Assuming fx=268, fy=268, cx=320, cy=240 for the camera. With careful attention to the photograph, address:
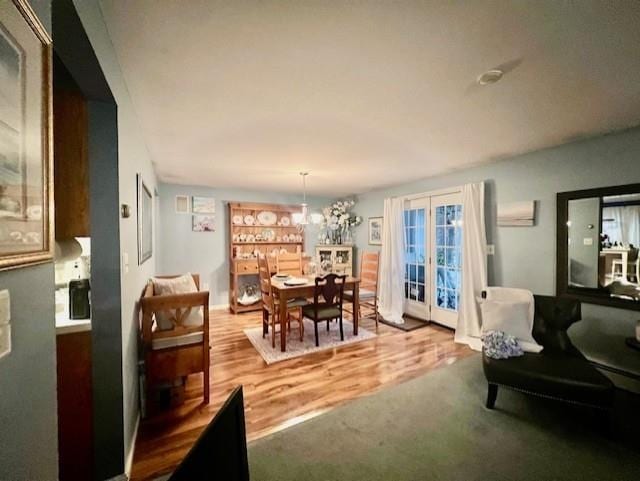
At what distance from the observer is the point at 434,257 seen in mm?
4266

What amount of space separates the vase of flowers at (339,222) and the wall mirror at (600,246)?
3421mm

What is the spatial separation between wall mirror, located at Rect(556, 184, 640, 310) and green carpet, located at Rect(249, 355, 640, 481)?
3.05 feet

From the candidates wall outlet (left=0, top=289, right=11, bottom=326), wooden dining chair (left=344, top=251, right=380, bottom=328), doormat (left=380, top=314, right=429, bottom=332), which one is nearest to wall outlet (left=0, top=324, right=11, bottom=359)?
wall outlet (left=0, top=289, right=11, bottom=326)

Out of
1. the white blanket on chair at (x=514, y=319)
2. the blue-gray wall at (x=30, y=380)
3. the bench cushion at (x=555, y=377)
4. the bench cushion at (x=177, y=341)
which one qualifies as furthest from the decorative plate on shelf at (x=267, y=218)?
the blue-gray wall at (x=30, y=380)

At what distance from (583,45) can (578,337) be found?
2739mm

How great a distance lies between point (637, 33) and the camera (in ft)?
4.31

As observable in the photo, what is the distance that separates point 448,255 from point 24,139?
4371 millimetres

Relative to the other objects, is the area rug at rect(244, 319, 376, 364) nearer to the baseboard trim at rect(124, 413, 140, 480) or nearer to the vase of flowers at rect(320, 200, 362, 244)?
the baseboard trim at rect(124, 413, 140, 480)

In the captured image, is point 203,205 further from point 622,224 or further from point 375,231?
point 622,224

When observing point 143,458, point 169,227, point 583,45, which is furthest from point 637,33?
point 169,227

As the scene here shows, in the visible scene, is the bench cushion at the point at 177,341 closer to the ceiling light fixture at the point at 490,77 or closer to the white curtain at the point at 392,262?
the ceiling light fixture at the point at 490,77

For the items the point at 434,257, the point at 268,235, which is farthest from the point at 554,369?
the point at 268,235

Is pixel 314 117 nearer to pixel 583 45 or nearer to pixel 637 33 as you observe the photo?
pixel 583 45

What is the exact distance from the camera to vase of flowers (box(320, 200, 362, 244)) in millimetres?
5611
